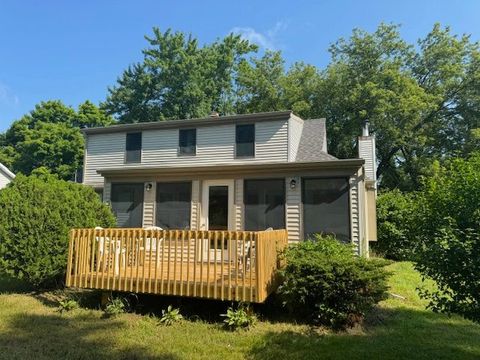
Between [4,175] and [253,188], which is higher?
[4,175]

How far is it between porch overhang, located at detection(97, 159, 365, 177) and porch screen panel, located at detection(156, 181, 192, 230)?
1.23 feet

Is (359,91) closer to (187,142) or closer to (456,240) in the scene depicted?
(187,142)

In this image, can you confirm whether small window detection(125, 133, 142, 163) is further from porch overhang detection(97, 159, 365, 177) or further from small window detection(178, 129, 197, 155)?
porch overhang detection(97, 159, 365, 177)

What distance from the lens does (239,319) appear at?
5086 millimetres

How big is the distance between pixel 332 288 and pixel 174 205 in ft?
19.5

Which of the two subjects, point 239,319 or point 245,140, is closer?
point 239,319

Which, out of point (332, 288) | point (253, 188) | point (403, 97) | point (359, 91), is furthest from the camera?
point (359, 91)

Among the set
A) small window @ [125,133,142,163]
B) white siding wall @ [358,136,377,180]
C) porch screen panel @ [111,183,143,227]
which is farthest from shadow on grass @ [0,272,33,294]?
white siding wall @ [358,136,377,180]

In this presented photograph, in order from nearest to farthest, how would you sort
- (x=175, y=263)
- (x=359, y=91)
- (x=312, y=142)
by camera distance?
(x=175, y=263), (x=312, y=142), (x=359, y=91)

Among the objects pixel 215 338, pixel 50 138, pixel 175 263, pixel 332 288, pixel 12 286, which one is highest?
pixel 50 138

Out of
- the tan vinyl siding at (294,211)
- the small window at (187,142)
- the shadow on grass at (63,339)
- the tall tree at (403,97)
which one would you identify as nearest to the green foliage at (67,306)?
the shadow on grass at (63,339)

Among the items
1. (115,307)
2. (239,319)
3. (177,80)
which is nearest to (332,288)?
(239,319)

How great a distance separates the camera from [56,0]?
11.8 meters

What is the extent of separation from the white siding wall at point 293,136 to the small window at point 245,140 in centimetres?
137
